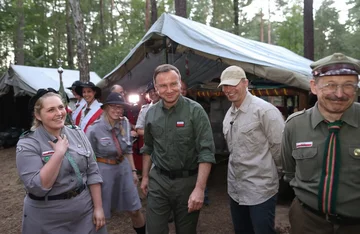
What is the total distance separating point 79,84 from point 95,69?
1665cm

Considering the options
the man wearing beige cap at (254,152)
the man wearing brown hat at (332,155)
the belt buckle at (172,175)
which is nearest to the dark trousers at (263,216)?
the man wearing beige cap at (254,152)

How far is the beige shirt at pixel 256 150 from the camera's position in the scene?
2541 millimetres

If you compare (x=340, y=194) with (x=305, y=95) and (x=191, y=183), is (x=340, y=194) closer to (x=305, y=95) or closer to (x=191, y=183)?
(x=191, y=183)

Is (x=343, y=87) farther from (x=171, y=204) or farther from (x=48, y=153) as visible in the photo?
(x=48, y=153)

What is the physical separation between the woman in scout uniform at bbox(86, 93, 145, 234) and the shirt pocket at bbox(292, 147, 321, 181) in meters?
2.24

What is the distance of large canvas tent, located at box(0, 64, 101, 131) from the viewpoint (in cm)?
1058

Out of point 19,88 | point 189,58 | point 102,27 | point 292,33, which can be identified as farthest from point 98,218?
point 292,33

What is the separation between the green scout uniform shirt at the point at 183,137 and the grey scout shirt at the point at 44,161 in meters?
0.63

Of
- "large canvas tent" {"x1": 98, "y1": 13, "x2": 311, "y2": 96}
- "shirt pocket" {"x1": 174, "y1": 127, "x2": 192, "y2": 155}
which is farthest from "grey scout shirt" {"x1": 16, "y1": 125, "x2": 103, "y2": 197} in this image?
"large canvas tent" {"x1": 98, "y1": 13, "x2": 311, "y2": 96}

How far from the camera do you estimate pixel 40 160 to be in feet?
7.04

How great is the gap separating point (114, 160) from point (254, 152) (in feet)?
5.83

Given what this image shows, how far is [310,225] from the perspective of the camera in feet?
6.09

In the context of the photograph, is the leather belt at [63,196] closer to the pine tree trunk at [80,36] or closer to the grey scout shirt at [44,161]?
the grey scout shirt at [44,161]

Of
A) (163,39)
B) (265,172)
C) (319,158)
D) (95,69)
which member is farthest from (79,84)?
(95,69)
